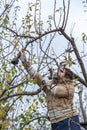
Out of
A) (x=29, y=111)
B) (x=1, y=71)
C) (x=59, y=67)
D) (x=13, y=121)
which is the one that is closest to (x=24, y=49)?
(x=59, y=67)

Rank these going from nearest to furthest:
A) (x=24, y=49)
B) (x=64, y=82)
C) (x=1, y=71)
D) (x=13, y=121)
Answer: (x=64, y=82), (x=24, y=49), (x=13, y=121), (x=1, y=71)

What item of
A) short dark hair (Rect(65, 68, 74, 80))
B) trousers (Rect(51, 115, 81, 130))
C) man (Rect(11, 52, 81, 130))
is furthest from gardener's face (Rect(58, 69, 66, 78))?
trousers (Rect(51, 115, 81, 130))

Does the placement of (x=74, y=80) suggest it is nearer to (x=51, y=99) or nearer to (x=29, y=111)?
(x=51, y=99)

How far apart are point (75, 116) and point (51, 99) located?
0.34 m

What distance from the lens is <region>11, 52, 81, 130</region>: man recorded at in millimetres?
4652

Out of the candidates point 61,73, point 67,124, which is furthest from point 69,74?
point 67,124

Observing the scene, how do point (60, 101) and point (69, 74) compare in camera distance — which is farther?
point (69, 74)

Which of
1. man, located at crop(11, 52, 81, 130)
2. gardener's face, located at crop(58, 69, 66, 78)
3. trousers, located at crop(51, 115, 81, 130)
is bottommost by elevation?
trousers, located at crop(51, 115, 81, 130)

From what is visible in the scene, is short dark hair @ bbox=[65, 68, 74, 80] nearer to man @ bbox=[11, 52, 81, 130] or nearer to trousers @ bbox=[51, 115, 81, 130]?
man @ bbox=[11, 52, 81, 130]

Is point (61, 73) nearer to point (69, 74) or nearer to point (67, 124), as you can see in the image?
point (69, 74)

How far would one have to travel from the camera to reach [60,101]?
4789 millimetres

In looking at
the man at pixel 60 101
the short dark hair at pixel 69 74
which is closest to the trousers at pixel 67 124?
the man at pixel 60 101

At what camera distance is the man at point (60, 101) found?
183 inches

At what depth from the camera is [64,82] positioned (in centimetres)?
454
